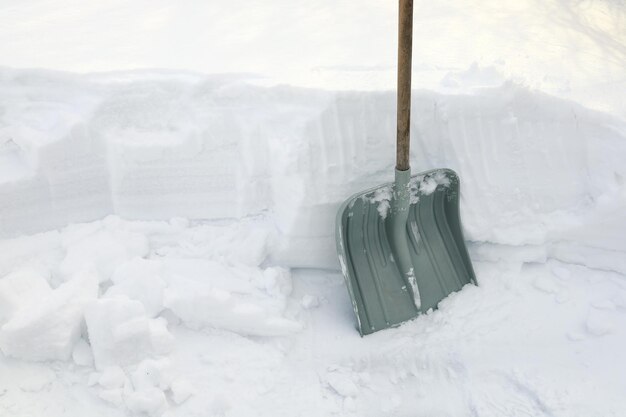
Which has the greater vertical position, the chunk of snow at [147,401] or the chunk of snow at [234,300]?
the chunk of snow at [234,300]

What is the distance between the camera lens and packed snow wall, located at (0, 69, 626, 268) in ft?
7.11

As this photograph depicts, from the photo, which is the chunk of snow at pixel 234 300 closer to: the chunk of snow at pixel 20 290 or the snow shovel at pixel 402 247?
the snow shovel at pixel 402 247

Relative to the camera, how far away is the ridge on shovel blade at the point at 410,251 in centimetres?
219

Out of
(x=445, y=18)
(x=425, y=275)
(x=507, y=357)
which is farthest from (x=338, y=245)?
(x=445, y=18)

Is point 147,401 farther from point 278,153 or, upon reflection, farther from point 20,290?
point 278,153

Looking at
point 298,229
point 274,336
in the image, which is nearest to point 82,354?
point 274,336

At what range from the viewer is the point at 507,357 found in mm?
2123

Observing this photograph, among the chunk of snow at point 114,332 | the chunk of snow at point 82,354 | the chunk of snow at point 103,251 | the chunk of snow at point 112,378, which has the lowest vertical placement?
the chunk of snow at point 112,378

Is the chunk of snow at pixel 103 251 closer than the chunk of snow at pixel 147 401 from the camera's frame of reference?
No

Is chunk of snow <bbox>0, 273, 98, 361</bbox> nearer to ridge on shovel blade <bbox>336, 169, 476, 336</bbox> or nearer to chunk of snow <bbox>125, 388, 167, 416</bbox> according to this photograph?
chunk of snow <bbox>125, 388, 167, 416</bbox>

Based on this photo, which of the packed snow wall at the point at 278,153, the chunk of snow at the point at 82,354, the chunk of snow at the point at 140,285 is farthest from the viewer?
the packed snow wall at the point at 278,153

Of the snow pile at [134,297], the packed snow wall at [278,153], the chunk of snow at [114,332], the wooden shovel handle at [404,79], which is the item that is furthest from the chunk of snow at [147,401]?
the wooden shovel handle at [404,79]

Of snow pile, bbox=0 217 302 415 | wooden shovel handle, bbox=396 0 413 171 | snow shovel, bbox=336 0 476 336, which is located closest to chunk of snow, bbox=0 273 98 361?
snow pile, bbox=0 217 302 415

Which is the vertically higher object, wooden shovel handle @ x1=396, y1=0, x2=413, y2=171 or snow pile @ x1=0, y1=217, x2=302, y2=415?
wooden shovel handle @ x1=396, y1=0, x2=413, y2=171
